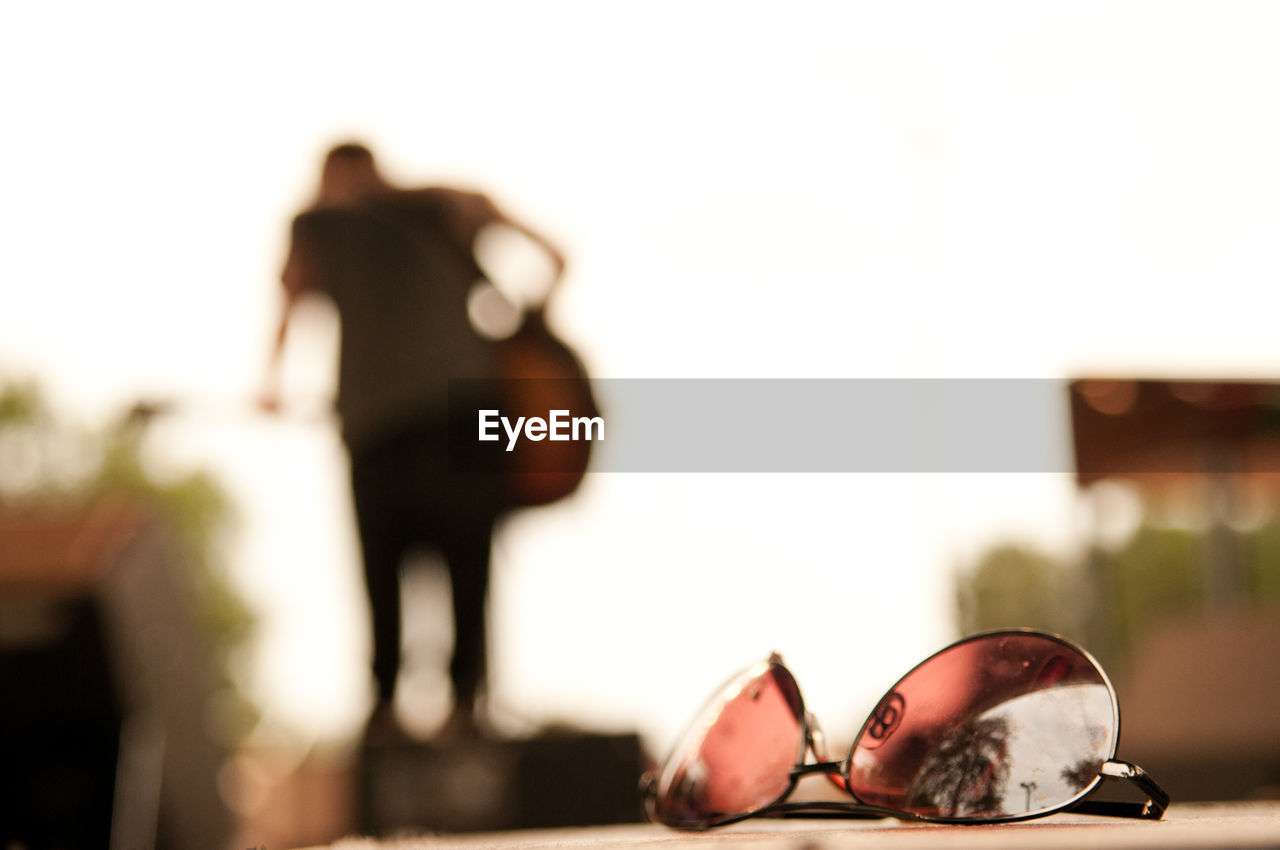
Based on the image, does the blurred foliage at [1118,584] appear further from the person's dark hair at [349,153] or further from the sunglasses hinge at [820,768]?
the person's dark hair at [349,153]

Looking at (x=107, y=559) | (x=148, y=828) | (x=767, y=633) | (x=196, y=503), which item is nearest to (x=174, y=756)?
(x=148, y=828)

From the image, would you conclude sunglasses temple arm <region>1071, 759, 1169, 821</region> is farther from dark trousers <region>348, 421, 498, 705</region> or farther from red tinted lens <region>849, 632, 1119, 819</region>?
dark trousers <region>348, 421, 498, 705</region>

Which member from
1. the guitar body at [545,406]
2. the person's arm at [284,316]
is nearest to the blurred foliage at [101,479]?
the person's arm at [284,316]

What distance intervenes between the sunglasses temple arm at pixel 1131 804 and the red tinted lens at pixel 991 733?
0.6 inches

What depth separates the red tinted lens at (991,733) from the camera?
2.43 ft

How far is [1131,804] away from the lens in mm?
752

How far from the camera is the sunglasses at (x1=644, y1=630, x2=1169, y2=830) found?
2.43ft

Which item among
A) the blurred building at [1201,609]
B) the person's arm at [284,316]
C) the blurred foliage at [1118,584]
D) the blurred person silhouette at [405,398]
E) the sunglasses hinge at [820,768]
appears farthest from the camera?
the blurred foliage at [1118,584]

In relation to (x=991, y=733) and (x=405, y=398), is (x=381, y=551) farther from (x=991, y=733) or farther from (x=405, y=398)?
(x=991, y=733)

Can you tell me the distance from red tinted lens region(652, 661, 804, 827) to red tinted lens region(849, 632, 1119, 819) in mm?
87

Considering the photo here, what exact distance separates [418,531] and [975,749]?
1.46 metres

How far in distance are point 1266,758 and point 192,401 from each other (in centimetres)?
248

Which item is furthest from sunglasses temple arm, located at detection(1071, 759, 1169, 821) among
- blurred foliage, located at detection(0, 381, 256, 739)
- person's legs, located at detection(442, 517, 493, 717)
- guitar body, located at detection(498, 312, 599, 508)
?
blurred foliage, located at detection(0, 381, 256, 739)

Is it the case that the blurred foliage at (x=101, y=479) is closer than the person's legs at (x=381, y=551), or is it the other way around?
the person's legs at (x=381, y=551)
